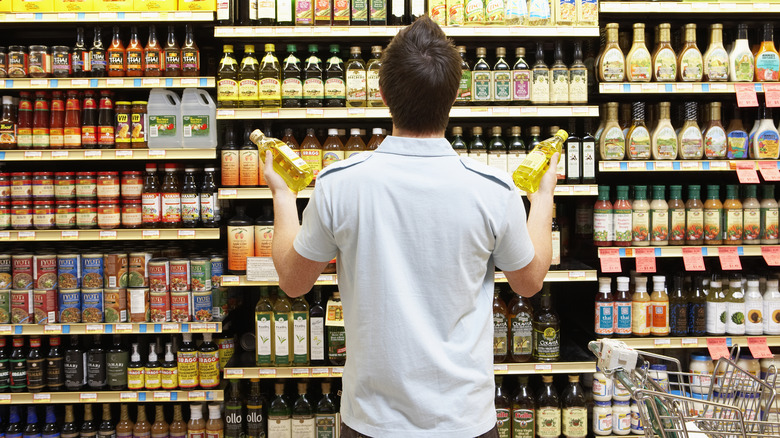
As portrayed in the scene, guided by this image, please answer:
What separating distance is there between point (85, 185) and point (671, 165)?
2.83m

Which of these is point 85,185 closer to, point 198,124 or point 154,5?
point 198,124

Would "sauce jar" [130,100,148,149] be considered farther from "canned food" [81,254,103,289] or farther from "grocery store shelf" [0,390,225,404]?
"grocery store shelf" [0,390,225,404]

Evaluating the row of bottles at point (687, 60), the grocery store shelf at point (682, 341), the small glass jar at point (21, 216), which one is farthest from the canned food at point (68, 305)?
the row of bottles at point (687, 60)

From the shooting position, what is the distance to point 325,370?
2.91m

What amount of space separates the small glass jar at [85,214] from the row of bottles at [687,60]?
2.56m

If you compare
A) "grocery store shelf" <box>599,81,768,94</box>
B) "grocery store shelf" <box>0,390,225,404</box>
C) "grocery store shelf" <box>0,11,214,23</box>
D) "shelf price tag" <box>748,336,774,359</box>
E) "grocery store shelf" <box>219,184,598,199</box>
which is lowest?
"grocery store shelf" <box>0,390,225,404</box>

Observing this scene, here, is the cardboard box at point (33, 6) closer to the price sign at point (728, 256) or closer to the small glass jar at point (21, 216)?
the small glass jar at point (21, 216)

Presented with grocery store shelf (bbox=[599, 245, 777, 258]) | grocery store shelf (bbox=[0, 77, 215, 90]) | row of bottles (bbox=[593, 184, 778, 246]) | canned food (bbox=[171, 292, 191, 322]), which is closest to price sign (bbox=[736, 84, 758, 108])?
row of bottles (bbox=[593, 184, 778, 246])

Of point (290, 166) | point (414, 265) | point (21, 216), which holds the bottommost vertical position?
point (414, 265)

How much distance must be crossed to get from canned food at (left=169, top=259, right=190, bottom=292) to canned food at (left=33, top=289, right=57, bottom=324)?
1.97 ft

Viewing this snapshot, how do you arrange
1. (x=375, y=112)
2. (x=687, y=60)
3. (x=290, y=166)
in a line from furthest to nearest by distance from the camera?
Result: (x=687, y=60) < (x=375, y=112) < (x=290, y=166)

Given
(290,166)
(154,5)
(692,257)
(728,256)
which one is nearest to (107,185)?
(154,5)

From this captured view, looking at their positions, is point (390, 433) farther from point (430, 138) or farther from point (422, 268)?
point (430, 138)

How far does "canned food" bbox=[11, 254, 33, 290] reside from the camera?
303cm
